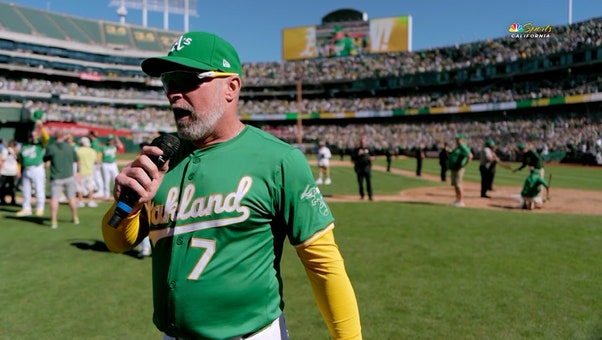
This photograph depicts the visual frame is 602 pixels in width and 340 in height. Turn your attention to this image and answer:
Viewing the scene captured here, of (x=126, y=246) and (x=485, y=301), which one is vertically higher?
(x=126, y=246)

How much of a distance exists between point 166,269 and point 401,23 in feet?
221

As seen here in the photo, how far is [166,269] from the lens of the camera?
204 cm

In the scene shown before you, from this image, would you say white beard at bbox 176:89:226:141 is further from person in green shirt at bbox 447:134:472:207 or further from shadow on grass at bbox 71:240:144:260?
person in green shirt at bbox 447:134:472:207

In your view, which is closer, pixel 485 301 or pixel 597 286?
pixel 485 301

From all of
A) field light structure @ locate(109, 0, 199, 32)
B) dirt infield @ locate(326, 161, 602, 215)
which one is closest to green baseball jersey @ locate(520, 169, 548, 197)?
dirt infield @ locate(326, 161, 602, 215)

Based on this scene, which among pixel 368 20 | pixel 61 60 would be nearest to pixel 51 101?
pixel 61 60

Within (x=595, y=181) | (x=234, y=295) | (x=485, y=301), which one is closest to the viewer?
(x=234, y=295)

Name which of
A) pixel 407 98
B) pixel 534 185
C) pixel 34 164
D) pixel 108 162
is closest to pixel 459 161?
pixel 534 185

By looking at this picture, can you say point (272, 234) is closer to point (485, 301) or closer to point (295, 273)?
point (485, 301)

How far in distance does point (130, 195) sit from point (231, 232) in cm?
48

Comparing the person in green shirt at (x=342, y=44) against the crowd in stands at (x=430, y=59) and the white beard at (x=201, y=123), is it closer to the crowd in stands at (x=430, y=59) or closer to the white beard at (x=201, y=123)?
the crowd in stands at (x=430, y=59)

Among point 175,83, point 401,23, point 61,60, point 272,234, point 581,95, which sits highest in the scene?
point 401,23

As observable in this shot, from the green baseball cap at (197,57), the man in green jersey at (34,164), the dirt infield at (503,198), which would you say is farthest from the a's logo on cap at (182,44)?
the dirt infield at (503,198)

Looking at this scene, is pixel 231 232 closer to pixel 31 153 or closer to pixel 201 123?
pixel 201 123
